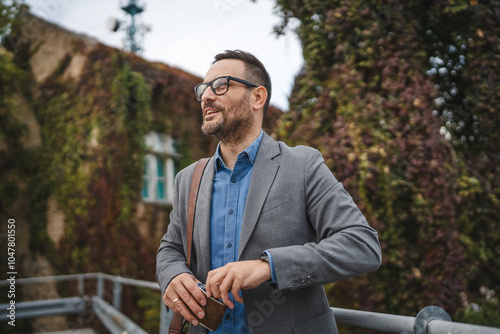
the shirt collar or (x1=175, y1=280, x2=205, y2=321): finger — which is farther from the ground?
the shirt collar

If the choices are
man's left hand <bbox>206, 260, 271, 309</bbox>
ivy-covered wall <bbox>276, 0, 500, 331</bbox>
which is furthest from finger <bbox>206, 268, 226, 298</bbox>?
ivy-covered wall <bbox>276, 0, 500, 331</bbox>

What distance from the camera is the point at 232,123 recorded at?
1715 mm

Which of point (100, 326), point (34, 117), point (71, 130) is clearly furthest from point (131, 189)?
point (34, 117)

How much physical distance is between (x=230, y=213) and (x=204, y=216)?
12cm

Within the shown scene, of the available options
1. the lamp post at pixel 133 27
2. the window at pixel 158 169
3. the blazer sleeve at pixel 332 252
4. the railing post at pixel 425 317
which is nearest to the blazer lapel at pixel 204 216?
the blazer sleeve at pixel 332 252

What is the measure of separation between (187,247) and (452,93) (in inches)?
155

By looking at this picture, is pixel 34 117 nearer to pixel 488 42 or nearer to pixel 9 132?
pixel 9 132

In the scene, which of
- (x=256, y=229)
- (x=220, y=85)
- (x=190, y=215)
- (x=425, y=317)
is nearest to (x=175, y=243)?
(x=190, y=215)

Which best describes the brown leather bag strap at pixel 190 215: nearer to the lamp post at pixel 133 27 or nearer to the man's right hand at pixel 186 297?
the man's right hand at pixel 186 297

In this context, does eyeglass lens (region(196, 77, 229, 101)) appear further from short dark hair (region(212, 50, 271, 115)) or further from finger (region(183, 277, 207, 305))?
finger (region(183, 277, 207, 305))

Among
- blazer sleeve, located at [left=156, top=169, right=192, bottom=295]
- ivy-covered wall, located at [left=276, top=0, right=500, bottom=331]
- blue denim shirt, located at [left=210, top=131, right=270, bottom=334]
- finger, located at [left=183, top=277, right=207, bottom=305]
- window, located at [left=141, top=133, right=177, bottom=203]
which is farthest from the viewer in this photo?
window, located at [left=141, top=133, right=177, bottom=203]

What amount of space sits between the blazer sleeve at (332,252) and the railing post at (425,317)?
0.66ft

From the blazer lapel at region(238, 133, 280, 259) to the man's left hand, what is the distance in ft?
0.57

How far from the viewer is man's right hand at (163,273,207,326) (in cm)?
142
